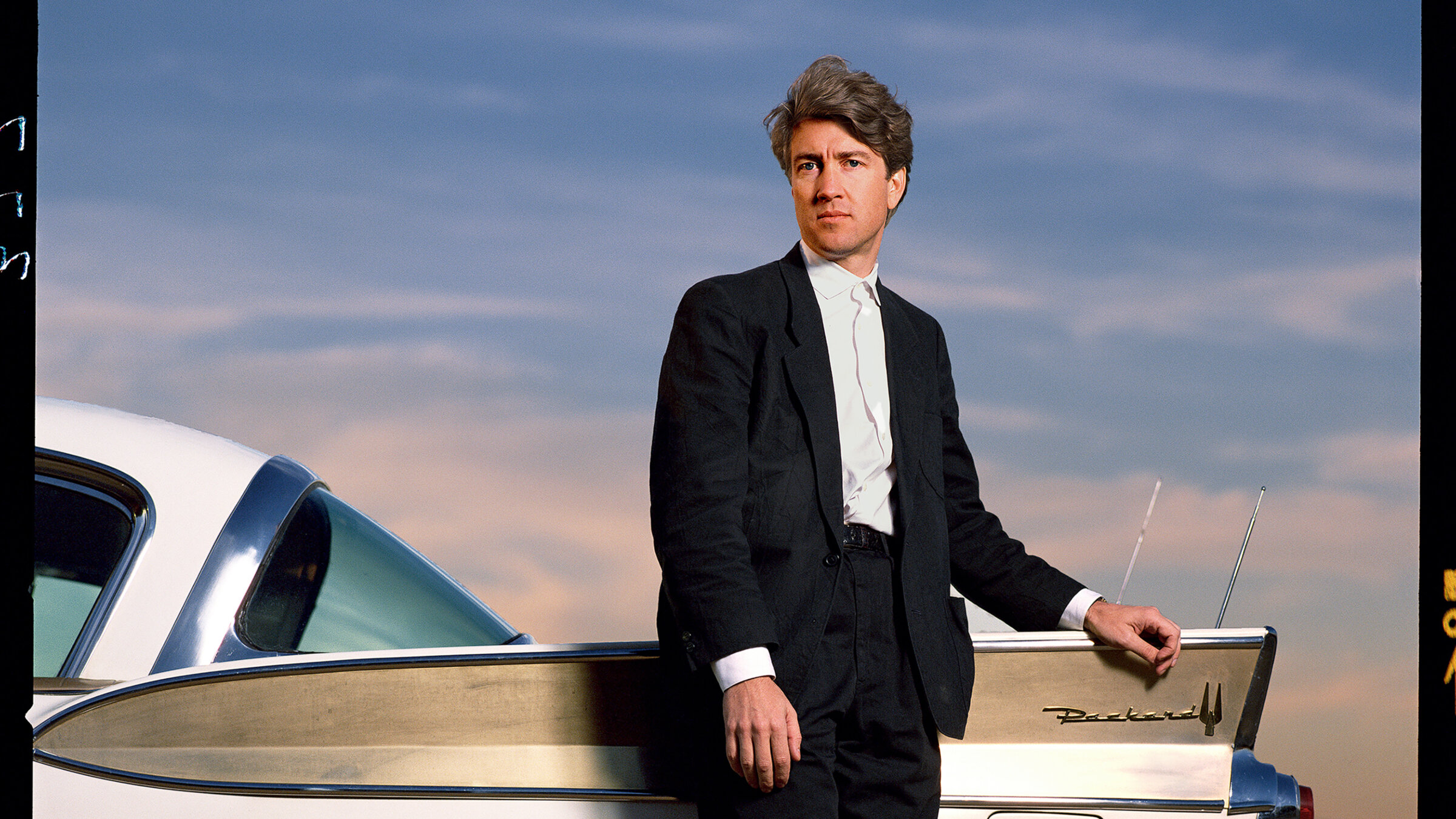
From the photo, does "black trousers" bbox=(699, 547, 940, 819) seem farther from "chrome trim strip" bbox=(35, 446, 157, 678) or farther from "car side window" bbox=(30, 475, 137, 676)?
"car side window" bbox=(30, 475, 137, 676)

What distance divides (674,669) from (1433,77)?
11.5 ft

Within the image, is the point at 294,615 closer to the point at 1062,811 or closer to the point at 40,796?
the point at 40,796

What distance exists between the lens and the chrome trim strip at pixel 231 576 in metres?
2.43

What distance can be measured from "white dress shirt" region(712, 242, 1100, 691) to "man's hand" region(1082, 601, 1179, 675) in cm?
4

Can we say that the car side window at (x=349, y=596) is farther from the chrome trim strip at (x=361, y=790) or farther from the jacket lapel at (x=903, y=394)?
the jacket lapel at (x=903, y=394)

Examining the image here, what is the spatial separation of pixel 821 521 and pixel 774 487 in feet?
0.29

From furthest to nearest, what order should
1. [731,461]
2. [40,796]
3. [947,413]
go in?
[947,413] < [40,796] < [731,461]

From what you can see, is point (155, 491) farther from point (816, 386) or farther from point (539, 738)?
point (816, 386)

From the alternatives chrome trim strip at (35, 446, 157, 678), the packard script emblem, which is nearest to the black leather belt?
the packard script emblem

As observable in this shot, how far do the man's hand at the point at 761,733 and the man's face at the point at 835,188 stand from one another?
29.3 inches

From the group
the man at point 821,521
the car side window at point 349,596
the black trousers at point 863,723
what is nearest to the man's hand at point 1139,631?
the man at point 821,521

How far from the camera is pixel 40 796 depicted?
7.05ft

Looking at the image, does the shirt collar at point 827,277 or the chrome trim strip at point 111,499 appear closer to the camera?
the shirt collar at point 827,277

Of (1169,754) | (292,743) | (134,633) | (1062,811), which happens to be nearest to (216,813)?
(292,743)
